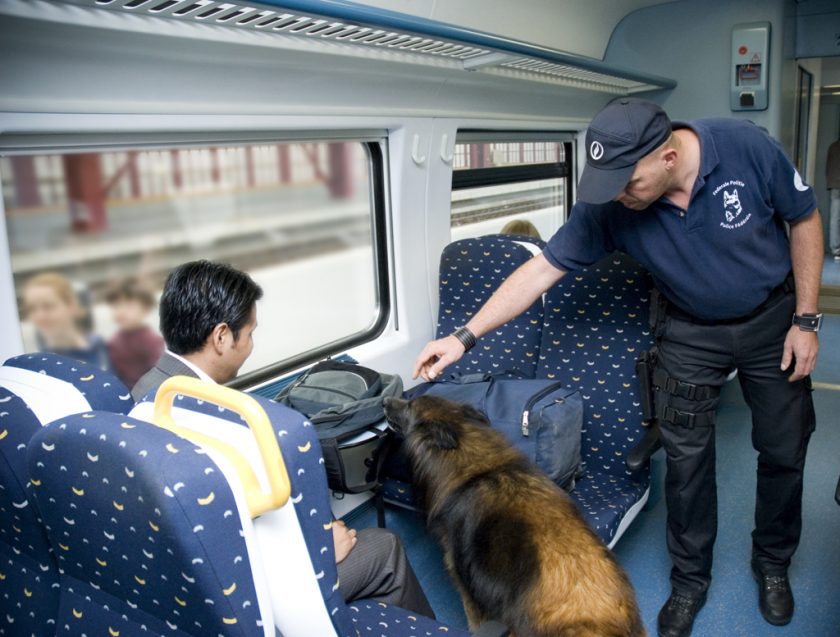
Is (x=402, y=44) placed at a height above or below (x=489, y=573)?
above

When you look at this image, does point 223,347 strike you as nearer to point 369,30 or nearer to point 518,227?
point 369,30

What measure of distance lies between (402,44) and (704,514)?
221cm

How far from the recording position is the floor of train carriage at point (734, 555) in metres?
2.74

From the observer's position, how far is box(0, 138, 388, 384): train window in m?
2.37

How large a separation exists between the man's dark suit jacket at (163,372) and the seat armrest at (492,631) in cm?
109

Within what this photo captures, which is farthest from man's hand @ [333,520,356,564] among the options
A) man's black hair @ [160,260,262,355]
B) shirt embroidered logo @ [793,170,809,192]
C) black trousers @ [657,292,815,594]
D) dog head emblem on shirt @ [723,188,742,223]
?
shirt embroidered logo @ [793,170,809,192]

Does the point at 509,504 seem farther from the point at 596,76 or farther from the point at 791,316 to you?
the point at 596,76

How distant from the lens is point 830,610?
108 inches

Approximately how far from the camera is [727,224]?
2273 mm

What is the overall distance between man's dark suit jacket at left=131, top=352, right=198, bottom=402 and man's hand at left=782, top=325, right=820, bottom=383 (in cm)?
200

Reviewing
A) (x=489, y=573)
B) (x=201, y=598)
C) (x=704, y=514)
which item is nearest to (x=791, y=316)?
(x=704, y=514)

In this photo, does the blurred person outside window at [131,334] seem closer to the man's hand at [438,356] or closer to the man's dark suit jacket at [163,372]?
the man's dark suit jacket at [163,372]

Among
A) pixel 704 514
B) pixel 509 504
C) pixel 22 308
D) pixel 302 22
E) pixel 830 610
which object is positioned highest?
pixel 302 22

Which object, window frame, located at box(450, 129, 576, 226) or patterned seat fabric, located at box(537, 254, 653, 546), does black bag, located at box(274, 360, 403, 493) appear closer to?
patterned seat fabric, located at box(537, 254, 653, 546)
